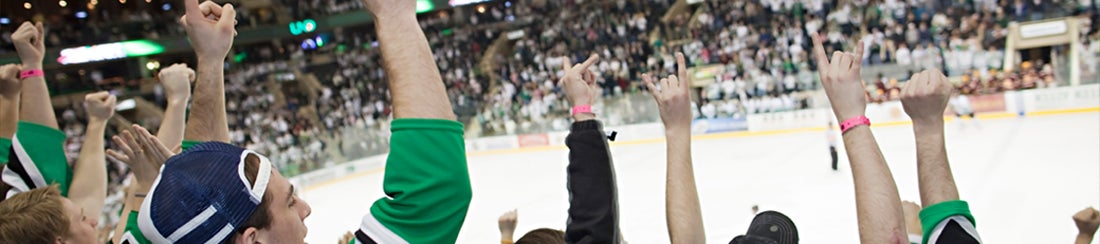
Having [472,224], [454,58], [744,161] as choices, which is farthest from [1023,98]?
[454,58]

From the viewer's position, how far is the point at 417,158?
125cm

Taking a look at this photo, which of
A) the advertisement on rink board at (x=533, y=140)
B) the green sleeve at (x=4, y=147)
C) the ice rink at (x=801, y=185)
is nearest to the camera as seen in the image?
the green sleeve at (x=4, y=147)

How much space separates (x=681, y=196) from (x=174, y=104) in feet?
5.87

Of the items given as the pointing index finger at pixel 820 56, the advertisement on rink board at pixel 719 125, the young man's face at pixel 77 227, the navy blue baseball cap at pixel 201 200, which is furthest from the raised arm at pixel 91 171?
the advertisement on rink board at pixel 719 125

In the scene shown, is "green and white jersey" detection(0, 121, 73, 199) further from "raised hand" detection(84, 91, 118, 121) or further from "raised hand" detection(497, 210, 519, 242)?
"raised hand" detection(497, 210, 519, 242)

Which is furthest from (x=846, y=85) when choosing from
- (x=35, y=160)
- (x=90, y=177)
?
(x=35, y=160)

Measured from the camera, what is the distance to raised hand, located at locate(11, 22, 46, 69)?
3094mm

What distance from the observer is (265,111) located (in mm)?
23875

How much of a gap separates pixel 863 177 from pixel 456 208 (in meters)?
1.07

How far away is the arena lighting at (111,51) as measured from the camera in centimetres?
2316

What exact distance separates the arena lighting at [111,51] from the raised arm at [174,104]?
23.7m

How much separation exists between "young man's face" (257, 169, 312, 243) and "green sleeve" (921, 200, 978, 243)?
1.29 meters

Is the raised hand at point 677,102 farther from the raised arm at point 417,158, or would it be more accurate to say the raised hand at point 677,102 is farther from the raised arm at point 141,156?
the raised arm at point 141,156

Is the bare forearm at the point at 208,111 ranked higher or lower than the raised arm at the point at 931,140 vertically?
higher
